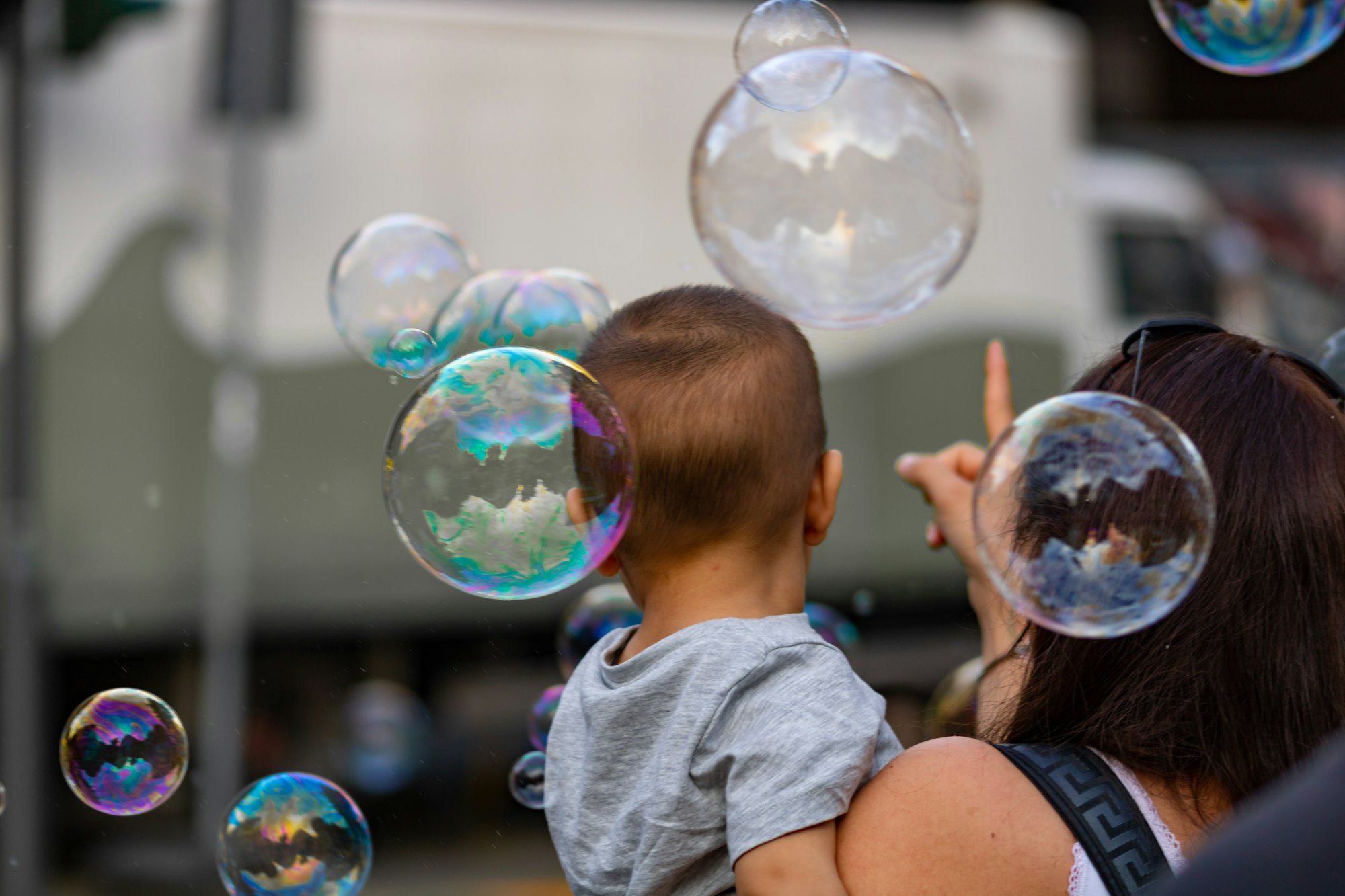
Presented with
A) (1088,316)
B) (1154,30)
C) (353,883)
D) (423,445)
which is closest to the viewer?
(423,445)

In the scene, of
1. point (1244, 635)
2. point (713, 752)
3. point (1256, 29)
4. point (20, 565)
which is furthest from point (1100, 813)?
point (20, 565)

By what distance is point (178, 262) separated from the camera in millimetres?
5062

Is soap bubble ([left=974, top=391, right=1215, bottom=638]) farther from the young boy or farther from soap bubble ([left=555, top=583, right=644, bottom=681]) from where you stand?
soap bubble ([left=555, top=583, right=644, bottom=681])

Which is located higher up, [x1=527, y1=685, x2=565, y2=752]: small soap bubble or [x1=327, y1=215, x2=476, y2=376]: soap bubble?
[x1=327, y1=215, x2=476, y2=376]: soap bubble

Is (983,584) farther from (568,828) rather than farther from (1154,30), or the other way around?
(1154,30)

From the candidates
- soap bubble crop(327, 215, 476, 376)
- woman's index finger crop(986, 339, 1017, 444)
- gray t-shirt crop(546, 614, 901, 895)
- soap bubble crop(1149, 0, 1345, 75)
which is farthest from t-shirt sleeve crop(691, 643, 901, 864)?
soap bubble crop(1149, 0, 1345, 75)

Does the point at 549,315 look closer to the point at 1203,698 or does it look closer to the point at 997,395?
the point at 997,395

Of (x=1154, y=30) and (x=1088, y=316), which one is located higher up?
(x=1154, y=30)

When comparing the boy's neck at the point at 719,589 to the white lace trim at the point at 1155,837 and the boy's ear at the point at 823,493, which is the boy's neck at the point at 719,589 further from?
the white lace trim at the point at 1155,837

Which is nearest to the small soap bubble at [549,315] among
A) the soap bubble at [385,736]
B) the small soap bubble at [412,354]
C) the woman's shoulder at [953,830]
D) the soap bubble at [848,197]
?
the small soap bubble at [412,354]

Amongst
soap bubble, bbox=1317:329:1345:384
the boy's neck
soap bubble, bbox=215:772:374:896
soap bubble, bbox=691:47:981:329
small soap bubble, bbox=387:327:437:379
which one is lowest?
soap bubble, bbox=215:772:374:896

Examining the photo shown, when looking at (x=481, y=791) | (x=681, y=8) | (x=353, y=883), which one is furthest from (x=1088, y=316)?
(x=353, y=883)

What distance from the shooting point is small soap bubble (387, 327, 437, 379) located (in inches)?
81.5

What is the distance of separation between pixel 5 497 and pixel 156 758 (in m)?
3.01
